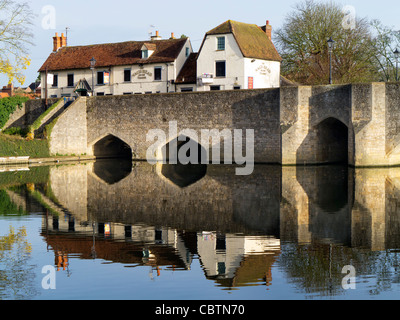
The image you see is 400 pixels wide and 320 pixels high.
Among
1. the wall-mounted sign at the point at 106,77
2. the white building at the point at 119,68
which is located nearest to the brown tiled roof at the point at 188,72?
the white building at the point at 119,68

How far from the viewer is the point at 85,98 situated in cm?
4484

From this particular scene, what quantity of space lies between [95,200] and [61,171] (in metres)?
12.4

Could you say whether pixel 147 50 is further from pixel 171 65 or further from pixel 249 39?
pixel 249 39

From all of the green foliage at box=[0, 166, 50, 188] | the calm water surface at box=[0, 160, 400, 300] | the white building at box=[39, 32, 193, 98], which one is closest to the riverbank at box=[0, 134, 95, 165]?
the green foliage at box=[0, 166, 50, 188]

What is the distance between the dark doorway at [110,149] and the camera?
46.2 meters

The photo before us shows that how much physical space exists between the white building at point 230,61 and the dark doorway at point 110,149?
6.68 metres

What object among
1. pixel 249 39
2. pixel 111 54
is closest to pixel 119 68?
pixel 111 54

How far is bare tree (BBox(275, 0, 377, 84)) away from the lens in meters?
52.2

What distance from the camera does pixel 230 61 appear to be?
1772 inches

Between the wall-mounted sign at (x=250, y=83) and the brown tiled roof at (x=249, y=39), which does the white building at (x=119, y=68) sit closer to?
the brown tiled roof at (x=249, y=39)

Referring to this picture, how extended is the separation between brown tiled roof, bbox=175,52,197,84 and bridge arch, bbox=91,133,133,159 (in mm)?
6290

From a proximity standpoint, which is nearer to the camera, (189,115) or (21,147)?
(189,115)

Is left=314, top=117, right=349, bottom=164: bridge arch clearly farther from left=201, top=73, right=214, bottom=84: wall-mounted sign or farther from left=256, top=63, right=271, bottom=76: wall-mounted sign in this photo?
left=201, top=73, right=214, bottom=84: wall-mounted sign

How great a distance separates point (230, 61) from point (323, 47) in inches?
463
